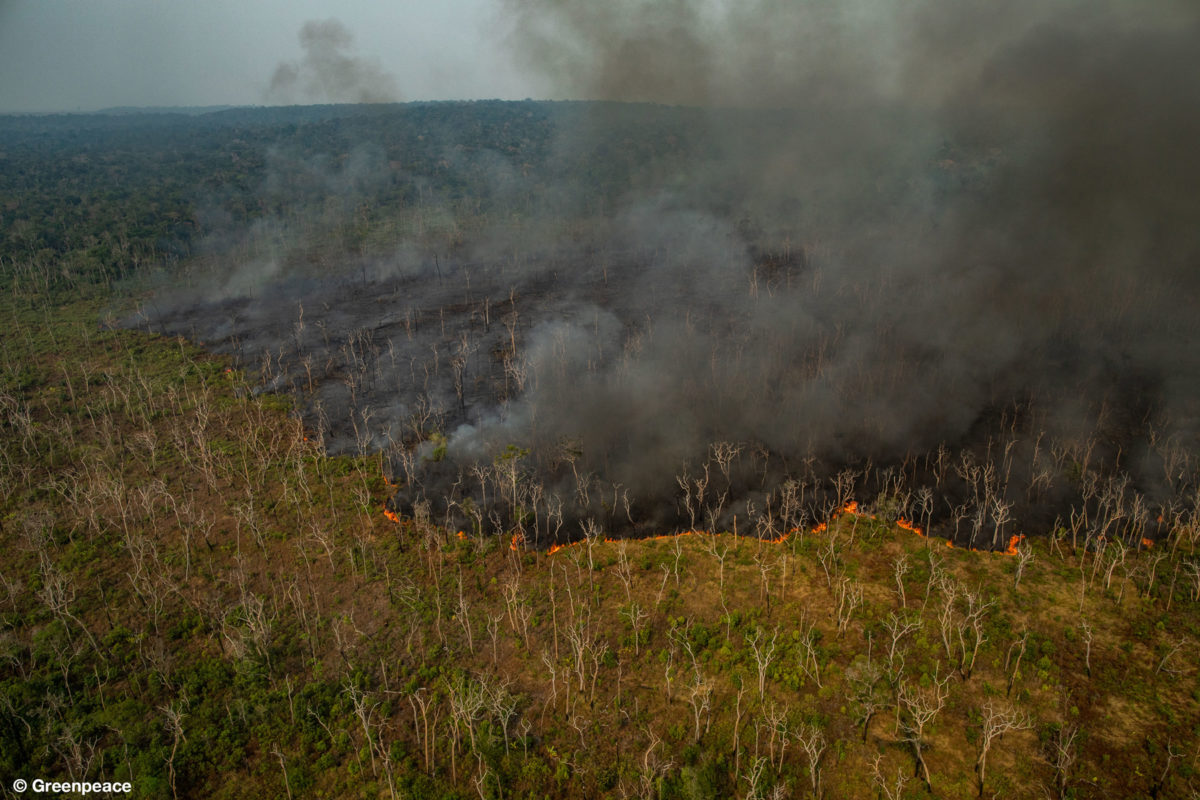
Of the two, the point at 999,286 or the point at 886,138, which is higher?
the point at 886,138

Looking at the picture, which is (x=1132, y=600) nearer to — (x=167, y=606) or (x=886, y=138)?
(x=167, y=606)

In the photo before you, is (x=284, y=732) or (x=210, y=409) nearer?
(x=284, y=732)

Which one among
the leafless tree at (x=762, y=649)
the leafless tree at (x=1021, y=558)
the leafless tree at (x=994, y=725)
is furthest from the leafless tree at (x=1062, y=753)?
the leafless tree at (x=762, y=649)

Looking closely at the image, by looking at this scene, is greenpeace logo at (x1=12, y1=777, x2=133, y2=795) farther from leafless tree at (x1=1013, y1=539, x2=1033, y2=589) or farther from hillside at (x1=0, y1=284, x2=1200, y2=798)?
leafless tree at (x1=1013, y1=539, x2=1033, y2=589)

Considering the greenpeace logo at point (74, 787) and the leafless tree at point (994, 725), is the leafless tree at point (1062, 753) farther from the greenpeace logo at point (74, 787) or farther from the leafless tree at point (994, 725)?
the greenpeace logo at point (74, 787)

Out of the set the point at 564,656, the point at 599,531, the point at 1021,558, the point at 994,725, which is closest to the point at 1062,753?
the point at 994,725

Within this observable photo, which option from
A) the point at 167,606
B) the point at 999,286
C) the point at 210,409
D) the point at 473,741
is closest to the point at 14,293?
the point at 210,409

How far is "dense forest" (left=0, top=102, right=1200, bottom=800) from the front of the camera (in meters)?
14.1

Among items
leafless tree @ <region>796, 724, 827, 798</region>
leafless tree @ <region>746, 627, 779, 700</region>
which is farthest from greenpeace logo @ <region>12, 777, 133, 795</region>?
leafless tree @ <region>796, 724, 827, 798</region>

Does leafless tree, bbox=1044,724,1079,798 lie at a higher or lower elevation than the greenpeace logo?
higher

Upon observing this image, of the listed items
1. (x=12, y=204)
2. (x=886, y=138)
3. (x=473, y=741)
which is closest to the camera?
(x=473, y=741)

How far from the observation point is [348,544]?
69.5 ft

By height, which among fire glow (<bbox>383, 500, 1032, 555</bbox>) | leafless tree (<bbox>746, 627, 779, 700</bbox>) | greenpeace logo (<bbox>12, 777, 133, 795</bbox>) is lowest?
greenpeace logo (<bbox>12, 777, 133, 795</bbox>)

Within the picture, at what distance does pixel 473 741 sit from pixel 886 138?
75.9 meters
